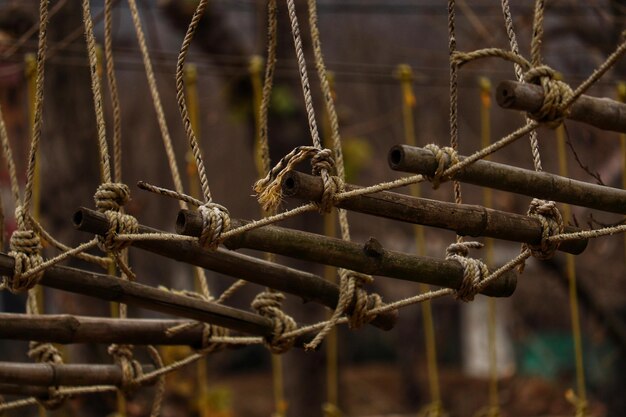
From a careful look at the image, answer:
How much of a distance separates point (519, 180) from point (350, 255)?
0.33 meters

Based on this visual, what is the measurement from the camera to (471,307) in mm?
13508

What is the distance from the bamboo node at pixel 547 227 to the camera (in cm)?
206

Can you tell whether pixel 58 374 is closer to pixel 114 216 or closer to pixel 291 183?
pixel 114 216

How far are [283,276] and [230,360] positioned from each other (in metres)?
11.6

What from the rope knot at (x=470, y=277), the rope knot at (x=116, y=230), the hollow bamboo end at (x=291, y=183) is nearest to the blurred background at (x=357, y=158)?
the rope knot at (x=470, y=277)

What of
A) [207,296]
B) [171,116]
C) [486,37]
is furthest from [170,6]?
[171,116]

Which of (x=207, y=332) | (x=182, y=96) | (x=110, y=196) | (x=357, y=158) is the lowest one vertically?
(x=207, y=332)

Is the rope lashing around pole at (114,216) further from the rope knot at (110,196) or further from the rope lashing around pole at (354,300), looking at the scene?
the rope lashing around pole at (354,300)

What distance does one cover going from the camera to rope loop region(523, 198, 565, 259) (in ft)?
6.77

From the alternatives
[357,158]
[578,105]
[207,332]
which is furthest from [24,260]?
[357,158]

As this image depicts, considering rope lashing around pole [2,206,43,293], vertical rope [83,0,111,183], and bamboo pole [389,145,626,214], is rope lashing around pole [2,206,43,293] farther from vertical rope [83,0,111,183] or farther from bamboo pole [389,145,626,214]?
bamboo pole [389,145,626,214]

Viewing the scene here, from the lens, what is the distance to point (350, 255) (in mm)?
2080

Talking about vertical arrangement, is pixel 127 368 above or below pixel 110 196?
below

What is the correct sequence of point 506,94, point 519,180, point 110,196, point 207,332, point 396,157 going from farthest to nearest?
point 207,332 < point 110,196 < point 519,180 < point 396,157 < point 506,94
